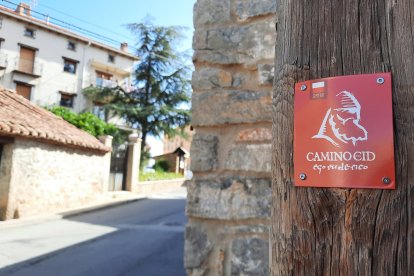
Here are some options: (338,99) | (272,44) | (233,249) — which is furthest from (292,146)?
(272,44)

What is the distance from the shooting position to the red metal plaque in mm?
681

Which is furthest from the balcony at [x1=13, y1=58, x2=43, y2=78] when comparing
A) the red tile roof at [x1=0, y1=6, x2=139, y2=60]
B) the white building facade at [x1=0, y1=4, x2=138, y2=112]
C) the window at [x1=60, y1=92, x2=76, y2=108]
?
the red tile roof at [x1=0, y1=6, x2=139, y2=60]

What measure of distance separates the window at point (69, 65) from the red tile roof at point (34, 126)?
480 inches

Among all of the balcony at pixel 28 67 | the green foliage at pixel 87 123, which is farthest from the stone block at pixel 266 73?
the balcony at pixel 28 67

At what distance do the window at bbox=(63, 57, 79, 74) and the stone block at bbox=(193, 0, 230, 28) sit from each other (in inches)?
890

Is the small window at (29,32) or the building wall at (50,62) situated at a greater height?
the small window at (29,32)

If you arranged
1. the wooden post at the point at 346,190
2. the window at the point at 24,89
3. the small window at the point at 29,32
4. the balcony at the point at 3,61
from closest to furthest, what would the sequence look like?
the wooden post at the point at 346,190 → the balcony at the point at 3,61 → the small window at the point at 29,32 → the window at the point at 24,89

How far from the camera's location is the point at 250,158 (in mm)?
1812

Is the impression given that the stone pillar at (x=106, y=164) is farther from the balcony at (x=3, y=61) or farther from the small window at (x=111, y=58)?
the small window at (x=111, y=58)

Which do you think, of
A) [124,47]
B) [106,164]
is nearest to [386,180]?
[106,164]

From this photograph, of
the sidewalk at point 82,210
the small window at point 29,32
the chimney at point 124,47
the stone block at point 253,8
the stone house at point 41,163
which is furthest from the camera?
the chimney at point 124,47

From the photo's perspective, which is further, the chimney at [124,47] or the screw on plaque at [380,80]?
the chimney at [124,47]

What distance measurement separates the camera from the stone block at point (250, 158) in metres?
1.78

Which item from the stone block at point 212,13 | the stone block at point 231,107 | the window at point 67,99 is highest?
the window at point 67,99
